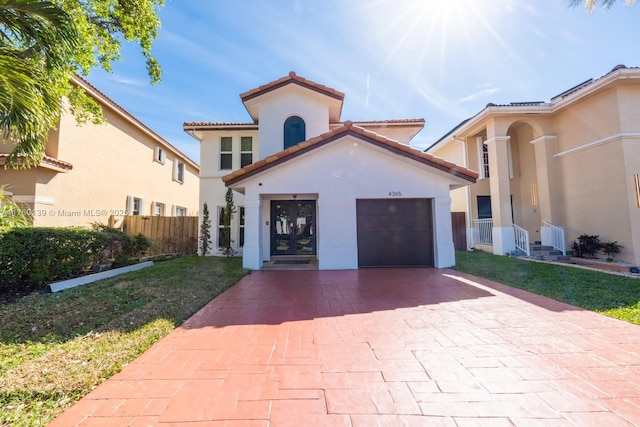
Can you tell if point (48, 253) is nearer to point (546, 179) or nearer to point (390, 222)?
point (390, 222)

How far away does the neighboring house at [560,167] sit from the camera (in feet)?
34.2

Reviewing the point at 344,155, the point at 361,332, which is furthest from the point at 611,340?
the point at 344,155

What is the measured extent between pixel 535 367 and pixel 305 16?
10.9 meters

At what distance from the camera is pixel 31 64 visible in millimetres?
5836

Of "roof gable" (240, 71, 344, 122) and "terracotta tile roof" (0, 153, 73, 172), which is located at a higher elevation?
"roof gable" (240, 71, 344, 122)

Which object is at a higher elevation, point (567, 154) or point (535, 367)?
point (567, 154)

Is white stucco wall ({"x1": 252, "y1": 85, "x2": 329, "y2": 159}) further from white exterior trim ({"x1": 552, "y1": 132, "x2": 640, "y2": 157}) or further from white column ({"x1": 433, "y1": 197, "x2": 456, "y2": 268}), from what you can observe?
white exterior trim ({"x1": 552, "y1": 132, "x2": 640, "y2": 157})

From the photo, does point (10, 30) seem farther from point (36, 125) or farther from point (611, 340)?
point (611, 340)

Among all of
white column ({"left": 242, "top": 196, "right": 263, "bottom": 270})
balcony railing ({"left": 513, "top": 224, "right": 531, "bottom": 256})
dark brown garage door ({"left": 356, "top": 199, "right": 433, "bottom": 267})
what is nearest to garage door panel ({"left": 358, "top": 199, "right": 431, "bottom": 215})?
dark brown garage door ({"left": 356, "top": 199, "right": 433, "bottom": 267})

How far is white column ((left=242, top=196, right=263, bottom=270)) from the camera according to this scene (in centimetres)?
998

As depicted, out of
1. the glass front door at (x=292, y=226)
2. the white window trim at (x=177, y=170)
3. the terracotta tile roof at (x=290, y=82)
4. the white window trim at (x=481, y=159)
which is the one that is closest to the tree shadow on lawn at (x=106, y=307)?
the glass front door at (x=292, y=226)

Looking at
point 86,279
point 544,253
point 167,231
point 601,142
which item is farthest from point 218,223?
point 601,142

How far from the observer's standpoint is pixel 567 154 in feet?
41.0

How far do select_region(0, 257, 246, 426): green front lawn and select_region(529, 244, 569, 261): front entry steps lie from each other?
13.3m
